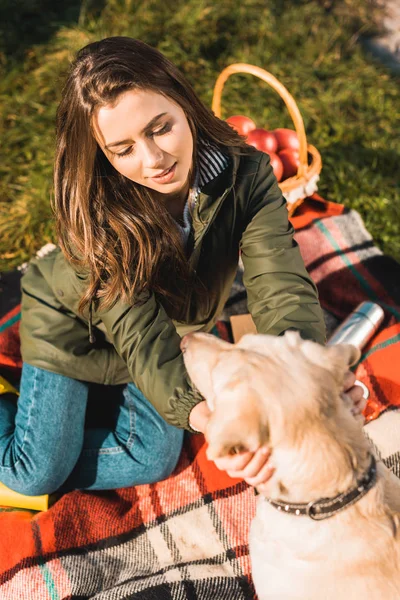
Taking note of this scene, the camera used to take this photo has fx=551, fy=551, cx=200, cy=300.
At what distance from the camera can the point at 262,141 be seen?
4.09 meters

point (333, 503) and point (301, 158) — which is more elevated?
point (301, 158)

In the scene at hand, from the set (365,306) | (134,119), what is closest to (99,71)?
(134,119)

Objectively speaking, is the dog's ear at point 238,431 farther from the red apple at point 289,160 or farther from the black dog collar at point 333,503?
the red apple at point 289,160

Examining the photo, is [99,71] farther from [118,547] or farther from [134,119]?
[118,547]

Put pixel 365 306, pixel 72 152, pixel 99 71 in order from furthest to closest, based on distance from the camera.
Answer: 1. pixel 365 306
2. pixel 72 152
3. pixel 99 71

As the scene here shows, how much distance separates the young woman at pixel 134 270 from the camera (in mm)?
2318

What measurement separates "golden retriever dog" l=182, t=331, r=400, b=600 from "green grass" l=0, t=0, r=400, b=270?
8.67ft

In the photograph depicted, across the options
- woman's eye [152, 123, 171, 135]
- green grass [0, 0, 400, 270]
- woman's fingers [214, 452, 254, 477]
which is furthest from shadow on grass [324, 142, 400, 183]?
woman's fingers [214, 452, 254, 477]

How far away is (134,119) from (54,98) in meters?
3.46

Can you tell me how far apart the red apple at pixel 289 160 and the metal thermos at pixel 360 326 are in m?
1.25

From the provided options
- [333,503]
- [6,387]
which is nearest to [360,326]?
[333,503]

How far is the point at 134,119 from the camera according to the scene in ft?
7.33

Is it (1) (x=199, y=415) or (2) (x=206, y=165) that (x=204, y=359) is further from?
(2) (x=206, y=165)

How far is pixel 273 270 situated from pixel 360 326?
0.96 metres
